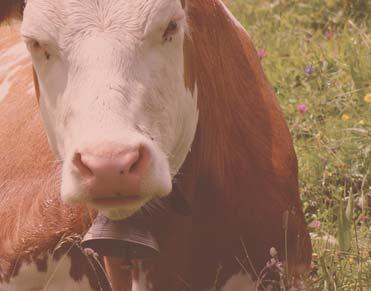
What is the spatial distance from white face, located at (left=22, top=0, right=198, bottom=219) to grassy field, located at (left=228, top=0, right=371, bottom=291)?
0.85 metres

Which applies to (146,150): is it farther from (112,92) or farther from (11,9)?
(11,9)

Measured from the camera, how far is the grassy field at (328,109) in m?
4.37

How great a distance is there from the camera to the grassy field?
14.3 feet

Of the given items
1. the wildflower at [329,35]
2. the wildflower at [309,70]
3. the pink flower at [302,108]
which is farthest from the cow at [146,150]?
the wildflower at [329,35]

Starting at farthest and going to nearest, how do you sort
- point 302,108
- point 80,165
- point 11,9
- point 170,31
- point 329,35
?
point 329,35 < point 302,108 < point 11,9 < point 170,31 < point 80,165

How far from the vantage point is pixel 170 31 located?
357 cm

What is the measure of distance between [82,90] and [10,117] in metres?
1.57

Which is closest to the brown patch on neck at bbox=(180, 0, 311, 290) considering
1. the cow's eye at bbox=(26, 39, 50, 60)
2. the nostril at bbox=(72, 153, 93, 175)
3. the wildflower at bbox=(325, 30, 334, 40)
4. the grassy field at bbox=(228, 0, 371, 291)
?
the grassy field at bbox=(228, 0, 371, 291)

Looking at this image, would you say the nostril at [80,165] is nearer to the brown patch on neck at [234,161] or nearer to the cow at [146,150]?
the cow at [146,150]

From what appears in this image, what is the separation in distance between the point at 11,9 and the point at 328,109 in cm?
231

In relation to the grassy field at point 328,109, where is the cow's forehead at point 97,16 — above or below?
above

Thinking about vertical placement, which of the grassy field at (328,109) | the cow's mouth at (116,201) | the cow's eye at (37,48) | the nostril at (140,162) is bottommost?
the grassy field at (328,109)

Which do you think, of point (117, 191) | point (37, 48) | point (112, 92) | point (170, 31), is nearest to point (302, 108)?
point (170, 31)

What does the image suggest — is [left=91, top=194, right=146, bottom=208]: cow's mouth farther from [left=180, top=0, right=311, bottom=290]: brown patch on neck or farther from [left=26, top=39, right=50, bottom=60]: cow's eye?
[left=180, top=0, right=311, bottom=290]: brown patch on neck
